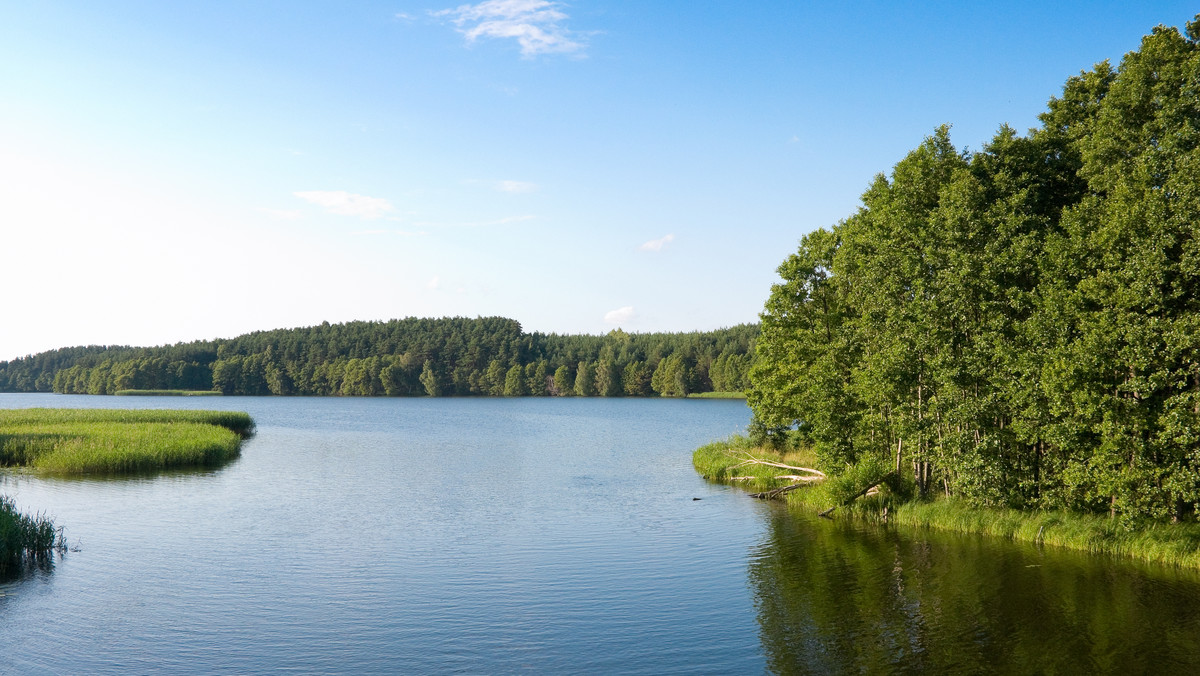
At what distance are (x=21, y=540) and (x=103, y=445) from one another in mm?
27989

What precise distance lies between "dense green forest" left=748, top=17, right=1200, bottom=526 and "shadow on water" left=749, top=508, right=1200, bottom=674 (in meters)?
3.14

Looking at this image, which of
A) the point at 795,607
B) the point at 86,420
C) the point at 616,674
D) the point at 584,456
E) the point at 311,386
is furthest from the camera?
the point at 311,386

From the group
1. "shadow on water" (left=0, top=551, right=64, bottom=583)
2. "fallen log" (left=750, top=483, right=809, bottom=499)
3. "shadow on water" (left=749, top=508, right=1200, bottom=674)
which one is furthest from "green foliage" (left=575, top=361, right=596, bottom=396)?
"shadow on water" (left=0, top=551, right=64, bottom=583)

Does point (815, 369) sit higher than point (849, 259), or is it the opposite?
point (849, 259)

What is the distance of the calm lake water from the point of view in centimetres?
1828

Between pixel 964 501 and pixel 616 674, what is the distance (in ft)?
68.5

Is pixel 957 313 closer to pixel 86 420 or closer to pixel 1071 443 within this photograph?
pixel 1071 443

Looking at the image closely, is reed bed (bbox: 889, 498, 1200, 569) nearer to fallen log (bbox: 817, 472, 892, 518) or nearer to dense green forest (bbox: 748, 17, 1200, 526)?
dense green forest (bbox: 748, 17, 1200, 526)

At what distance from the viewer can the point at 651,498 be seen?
4097cm

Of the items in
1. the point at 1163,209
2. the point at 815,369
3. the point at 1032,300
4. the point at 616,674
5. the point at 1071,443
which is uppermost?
the point at 1163,209

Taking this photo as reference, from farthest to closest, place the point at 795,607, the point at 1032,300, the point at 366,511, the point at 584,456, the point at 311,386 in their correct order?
1. the point at 311,386
2. the point at 584,456
3. the point at 366,511
4. the point at 1032,300
5. the point at 795,607

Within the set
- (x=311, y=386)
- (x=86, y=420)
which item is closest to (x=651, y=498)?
(x=86, y=420)

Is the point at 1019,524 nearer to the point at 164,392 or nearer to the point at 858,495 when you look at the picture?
the point at 858,495

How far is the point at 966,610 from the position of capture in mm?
21359
